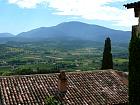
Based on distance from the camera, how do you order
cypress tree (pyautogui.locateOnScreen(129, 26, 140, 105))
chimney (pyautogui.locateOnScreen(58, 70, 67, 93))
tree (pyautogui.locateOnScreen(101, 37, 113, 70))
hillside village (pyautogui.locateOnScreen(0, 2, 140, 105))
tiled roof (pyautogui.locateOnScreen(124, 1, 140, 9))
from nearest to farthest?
1. tiled roof (pyautogui.locateOnScreen(124, 1, 140, 9))
2. cypress tree (pyautogui.locateOnScreen(129, 26, 140, 105))
3. hillside village (pyautogui.locateOnScreen(0, 2, 140, 105))
4. chimney (pyautogui.locateOnScreen(58, 70, 67, 93))
5. tree (pyautogui.locateOnScreen(101, 37, 113, 70))

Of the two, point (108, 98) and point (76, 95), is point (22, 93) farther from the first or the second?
point (108, 98)

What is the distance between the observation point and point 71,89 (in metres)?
31.9

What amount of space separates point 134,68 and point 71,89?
13021 millimetres

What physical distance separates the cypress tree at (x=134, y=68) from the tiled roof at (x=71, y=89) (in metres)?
10.4

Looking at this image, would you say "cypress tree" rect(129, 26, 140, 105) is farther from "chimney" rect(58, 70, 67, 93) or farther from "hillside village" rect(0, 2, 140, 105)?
"chimney" rect(58, 70, 67, 93)

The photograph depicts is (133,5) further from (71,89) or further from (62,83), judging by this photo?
(71,89)

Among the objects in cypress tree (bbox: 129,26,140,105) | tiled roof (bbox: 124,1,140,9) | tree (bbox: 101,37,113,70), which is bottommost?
tree (bbox: 101,37,113,70)

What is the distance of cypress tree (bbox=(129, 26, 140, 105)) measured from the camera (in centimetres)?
1928

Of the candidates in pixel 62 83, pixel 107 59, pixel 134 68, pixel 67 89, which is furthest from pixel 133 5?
pixel 107 59

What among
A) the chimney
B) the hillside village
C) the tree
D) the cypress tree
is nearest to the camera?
the cypress tree

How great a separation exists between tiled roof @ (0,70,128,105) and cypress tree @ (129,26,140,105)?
1042cm

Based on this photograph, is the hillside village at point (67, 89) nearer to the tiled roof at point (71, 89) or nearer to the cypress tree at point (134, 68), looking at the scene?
the tiled roof at point (71, 89)

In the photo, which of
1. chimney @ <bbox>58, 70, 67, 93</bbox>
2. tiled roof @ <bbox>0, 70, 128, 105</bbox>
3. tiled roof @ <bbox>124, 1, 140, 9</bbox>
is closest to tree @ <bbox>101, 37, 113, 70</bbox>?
tiled roof @ <bbox>0, 70, 128, 105</bbox>

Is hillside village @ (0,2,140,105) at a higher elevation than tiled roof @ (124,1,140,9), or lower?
lower
